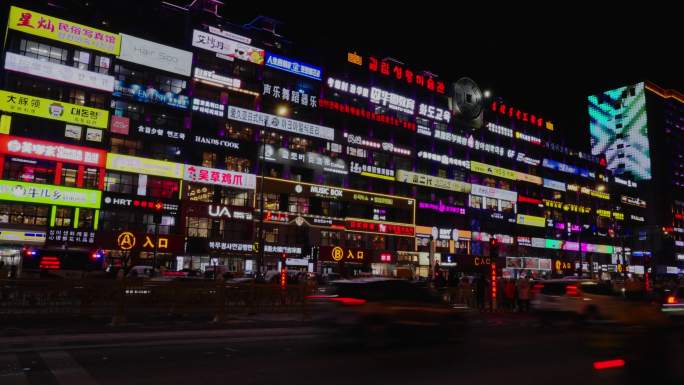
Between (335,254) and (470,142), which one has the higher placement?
(470,142)

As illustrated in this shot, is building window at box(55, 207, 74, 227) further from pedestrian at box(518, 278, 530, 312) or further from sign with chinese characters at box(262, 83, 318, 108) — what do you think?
pedestrian at box(518, 278, 530, 312)

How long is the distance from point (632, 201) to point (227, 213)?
10720 centimetres

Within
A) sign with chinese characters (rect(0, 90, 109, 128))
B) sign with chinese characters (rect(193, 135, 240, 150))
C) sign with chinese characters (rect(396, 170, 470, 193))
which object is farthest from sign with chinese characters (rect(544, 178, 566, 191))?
sign with chinese characters (rect(0, 90, 109, 128))

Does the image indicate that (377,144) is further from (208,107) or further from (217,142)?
(208,107)

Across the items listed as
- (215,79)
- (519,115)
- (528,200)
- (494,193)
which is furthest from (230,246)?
(519,115)

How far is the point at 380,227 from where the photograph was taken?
71438 millimetres

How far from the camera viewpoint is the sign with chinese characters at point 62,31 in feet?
157

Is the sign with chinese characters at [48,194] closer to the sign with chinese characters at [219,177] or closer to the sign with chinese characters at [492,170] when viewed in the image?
the sign with chinese characters at [219,177]

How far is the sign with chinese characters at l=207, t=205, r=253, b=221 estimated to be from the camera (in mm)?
57281

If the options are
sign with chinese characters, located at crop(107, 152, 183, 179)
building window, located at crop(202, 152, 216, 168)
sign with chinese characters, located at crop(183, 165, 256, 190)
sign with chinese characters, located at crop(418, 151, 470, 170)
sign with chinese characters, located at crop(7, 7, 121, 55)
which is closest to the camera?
sign with chinese characters, located at crop(7, 7, 121, 55)

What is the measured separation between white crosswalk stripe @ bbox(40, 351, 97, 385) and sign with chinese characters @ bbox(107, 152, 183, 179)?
4566cm

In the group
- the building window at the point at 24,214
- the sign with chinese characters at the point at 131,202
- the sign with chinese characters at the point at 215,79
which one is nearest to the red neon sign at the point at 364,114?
the sign with chinese characters at the point at 215,79

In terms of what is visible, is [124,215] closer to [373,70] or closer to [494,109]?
[373,70]

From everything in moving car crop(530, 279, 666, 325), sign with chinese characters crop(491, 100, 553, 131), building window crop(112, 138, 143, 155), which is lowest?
moving car crop(530, 279, 666, 325)
